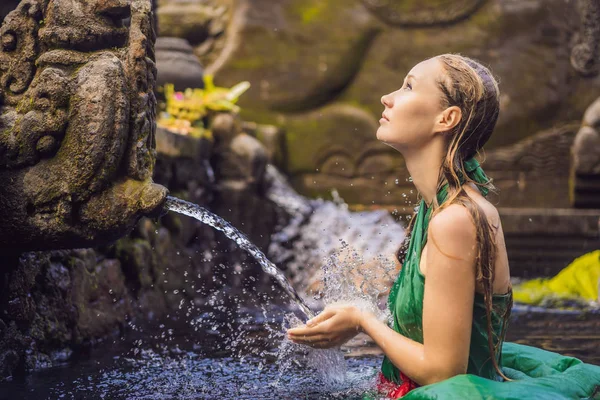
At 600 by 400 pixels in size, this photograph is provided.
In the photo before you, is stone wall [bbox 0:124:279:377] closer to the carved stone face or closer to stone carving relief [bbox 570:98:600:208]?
the carved stone face

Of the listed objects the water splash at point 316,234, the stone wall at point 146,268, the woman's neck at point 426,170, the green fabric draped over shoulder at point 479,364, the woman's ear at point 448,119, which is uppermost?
the woman's ear at point 448,119

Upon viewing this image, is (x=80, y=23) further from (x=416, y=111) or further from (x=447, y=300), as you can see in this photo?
(x=447, y=300)

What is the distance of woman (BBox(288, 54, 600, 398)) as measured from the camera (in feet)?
6.55

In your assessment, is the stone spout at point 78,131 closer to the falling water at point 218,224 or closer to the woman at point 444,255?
the falling water at point 218,224

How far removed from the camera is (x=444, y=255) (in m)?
1.99

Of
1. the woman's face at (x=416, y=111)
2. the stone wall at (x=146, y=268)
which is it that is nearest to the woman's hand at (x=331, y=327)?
the woman's face at (x=416, y=111)

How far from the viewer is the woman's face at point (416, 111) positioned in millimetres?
2182

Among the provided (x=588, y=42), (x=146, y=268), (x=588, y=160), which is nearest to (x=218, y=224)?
(x=146, y=268)

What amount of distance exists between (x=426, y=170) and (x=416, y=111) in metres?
0.17

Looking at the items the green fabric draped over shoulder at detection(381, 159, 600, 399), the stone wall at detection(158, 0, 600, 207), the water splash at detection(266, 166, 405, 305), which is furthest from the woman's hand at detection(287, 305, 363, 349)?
the stone wall at detection(158, 0, 600, 207)

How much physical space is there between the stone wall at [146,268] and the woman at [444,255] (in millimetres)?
1405

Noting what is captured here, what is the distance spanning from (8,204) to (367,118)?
6965mm

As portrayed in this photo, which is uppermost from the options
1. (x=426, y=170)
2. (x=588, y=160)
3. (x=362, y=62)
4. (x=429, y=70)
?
(x=429, y=70)

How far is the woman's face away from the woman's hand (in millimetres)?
492
